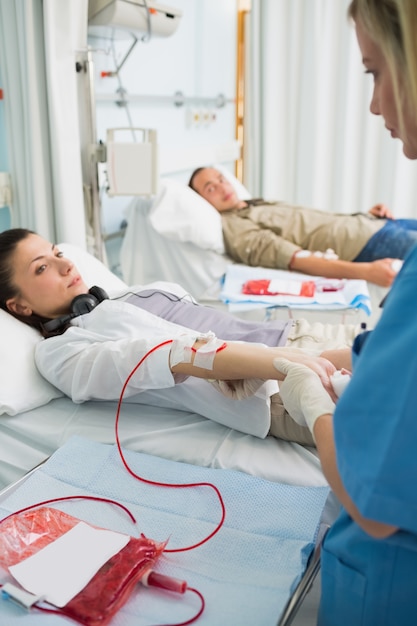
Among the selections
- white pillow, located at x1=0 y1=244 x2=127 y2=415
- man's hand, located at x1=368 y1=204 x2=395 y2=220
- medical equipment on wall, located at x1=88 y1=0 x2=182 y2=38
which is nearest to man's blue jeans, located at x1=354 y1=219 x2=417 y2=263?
man's hand, located at x1=368 y1=204 x2=395 y2=220

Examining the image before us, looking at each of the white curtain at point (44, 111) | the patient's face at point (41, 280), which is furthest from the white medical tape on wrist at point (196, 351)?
the white curtain at point (44, 111)

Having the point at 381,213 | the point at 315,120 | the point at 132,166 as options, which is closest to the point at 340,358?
the point at 132,166

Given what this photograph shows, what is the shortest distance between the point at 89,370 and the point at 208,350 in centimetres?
35

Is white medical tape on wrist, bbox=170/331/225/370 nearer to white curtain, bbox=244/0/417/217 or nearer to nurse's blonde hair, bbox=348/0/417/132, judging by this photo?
nurse's blonde hair, bbox=348/0/417/132

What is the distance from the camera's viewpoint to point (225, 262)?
3295mm

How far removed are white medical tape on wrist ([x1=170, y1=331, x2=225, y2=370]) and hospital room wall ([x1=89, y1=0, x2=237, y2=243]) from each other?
1.58m

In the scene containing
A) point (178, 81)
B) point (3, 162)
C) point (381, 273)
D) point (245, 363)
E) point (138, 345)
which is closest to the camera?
point (245, 363)

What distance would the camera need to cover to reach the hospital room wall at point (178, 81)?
3.27m

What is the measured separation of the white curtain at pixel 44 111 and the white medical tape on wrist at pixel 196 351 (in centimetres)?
122

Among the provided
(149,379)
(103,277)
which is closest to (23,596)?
(149,379)

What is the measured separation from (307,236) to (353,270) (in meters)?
0.64

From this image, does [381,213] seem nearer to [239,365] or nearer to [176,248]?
[176,248]

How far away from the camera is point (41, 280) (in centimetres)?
188

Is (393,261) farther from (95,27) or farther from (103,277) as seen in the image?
(95,27)
